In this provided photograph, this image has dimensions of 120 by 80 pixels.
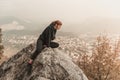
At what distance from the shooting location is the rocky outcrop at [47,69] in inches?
731

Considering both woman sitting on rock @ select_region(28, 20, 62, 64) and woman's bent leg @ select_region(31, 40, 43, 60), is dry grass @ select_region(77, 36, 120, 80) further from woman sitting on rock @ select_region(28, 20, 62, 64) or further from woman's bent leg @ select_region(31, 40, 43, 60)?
woman's bent leg @ select_region(31, 40, 43, 60)

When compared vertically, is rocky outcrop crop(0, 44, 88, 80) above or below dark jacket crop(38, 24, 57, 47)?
below

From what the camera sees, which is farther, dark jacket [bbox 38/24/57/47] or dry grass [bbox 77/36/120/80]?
dry grass [bbox 77/36/120/80]

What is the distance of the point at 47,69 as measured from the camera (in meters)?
18.7

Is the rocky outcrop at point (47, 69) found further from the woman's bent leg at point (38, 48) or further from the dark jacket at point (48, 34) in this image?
the dark jacket at point (48, 34)

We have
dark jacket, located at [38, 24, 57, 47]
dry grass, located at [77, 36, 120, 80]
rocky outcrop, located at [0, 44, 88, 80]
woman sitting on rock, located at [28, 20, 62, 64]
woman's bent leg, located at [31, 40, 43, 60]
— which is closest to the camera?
rocky outcrop, located at [0, 44, 88, 80]

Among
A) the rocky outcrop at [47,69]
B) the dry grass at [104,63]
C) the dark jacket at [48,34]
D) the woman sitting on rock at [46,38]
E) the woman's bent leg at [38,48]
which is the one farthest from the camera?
the dry grass at [104,63]

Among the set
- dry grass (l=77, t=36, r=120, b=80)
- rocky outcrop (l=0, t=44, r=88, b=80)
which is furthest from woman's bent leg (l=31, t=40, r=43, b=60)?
dry grass (l=77, t=36, r=120, b=80)

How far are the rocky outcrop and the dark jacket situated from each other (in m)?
0.56

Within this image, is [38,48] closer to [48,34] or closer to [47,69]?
[48,34]

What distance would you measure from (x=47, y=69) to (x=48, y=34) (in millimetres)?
2524

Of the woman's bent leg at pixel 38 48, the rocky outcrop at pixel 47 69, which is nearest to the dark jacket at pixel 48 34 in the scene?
the woman's bent leg at pixel 38 48

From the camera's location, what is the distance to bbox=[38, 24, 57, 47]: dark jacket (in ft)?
64.2

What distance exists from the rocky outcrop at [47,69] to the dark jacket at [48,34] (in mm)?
556
